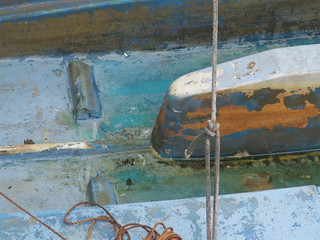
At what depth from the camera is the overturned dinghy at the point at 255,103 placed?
181 cm

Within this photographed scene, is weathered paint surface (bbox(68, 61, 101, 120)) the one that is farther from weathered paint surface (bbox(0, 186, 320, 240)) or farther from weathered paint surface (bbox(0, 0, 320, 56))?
weathered paint surface (bbox(0, 186, 320, 240))

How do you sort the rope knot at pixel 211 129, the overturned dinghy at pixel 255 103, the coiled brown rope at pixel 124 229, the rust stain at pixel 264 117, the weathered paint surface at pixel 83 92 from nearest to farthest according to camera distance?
the rope knot at pixel 211 129 < the coiled brown rope at pixel 124 229 < the overturned dinghy at pixel 255 103 < the rust stain at pixel 264 117 < the weathered paint surface at pixel 83 92

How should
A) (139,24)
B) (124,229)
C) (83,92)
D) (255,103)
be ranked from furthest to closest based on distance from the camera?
1. (139,24)
2. (83,92)
3. (255,103)
4. (124,229)

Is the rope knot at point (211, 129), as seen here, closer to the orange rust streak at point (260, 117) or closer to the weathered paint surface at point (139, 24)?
the orange rust streak at point (260, 117)

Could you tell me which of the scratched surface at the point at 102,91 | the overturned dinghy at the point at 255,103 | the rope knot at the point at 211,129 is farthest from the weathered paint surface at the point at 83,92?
the rope knot at the point at 211,129

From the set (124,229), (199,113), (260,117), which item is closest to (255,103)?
(260,117)

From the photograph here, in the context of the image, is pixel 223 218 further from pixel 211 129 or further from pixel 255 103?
pixel 255 103

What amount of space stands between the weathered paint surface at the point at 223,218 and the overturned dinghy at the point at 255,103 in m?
0.42

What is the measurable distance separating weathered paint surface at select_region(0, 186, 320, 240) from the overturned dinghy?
424 mm

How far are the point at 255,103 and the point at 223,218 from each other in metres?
0.59

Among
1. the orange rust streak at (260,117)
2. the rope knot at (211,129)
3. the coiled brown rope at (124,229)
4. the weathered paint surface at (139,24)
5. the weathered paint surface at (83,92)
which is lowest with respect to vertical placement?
the coiled brown rope at (124,229)

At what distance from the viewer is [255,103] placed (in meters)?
1.89

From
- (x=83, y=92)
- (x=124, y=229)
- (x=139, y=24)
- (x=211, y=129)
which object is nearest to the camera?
(x=211, y=129)

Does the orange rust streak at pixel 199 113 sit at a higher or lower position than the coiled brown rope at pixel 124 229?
higher
